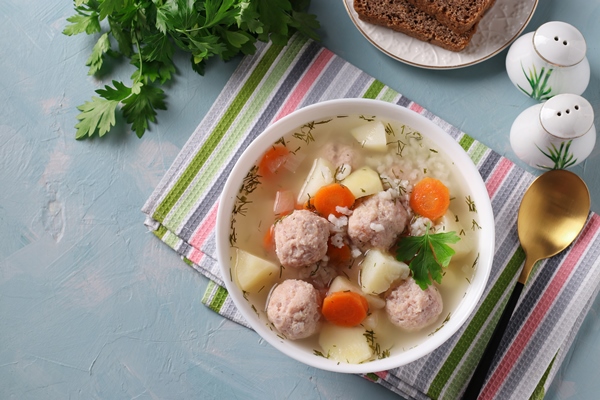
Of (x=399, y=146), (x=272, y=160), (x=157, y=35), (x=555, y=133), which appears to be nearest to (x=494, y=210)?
(x=555, y=133)

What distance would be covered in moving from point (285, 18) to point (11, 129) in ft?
4.72

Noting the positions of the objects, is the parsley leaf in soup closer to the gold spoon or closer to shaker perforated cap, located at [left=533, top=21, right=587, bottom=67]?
the gold spoon

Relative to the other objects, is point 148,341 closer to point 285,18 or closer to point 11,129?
point 11,129

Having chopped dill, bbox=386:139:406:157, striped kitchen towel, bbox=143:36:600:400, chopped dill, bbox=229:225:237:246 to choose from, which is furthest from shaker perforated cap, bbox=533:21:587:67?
chopped dill, bbox=229:225:237:246

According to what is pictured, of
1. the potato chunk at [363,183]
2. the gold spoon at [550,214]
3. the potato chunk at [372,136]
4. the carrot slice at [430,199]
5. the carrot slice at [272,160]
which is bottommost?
the carrot slice at [272,160]

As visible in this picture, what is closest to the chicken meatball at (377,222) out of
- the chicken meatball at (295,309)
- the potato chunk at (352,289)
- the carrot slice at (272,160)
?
the potato chunk at (352,289)

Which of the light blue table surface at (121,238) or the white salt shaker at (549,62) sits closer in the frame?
the white salt shaker at (549,62)

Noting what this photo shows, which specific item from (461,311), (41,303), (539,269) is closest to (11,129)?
(41,303)

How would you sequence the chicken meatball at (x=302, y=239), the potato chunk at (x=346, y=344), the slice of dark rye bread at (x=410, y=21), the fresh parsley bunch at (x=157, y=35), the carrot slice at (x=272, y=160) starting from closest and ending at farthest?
the chicken meatball at (x=302, y=239) < the potato chunk at (x=346, y=344) < the carrot slice at (x=272, y=160) < the fresh parsley bunch at (x=157, y=35) < the slice of dark rye bread at (x=410, y=21)

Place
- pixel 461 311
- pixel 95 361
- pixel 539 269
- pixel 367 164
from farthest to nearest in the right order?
pixel 95 361 → pixel 539 269 → pixel 367 164 → pixel 461 311

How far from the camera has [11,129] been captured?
2.86 m

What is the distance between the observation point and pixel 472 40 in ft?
8.88

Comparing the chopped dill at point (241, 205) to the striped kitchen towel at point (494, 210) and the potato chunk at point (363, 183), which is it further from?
the potato chunk at point (363, 183)

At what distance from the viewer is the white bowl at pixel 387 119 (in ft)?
7.36
